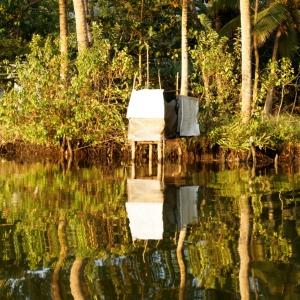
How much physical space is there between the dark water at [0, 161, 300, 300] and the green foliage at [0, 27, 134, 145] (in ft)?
23.1

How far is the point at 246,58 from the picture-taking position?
914 inches

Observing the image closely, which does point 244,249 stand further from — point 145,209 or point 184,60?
point 184,60

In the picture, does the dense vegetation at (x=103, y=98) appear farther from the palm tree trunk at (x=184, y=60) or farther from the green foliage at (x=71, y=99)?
the palm tree trunk at (x=184, y=60)

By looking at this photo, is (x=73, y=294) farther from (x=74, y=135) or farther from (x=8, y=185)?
(x=74, y=135)

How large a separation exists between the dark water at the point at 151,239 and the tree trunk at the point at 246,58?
615cm

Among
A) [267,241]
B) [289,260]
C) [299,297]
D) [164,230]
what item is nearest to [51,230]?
[164,230]

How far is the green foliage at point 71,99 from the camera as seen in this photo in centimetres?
2416

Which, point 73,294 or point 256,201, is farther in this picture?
point 256,201

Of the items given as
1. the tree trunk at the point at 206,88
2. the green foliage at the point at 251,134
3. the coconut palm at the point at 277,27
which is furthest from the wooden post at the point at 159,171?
the coconut palm at the point at 277,27

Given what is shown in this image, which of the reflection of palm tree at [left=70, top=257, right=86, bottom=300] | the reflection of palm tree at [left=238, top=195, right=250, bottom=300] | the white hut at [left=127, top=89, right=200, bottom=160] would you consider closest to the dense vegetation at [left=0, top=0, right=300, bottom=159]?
the white hut at [left=127, top=89, right=200, bottom=160]

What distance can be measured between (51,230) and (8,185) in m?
6.65

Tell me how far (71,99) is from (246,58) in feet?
17.6

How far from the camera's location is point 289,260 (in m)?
8.12

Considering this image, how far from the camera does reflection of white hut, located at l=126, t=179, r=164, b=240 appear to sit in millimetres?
9954
